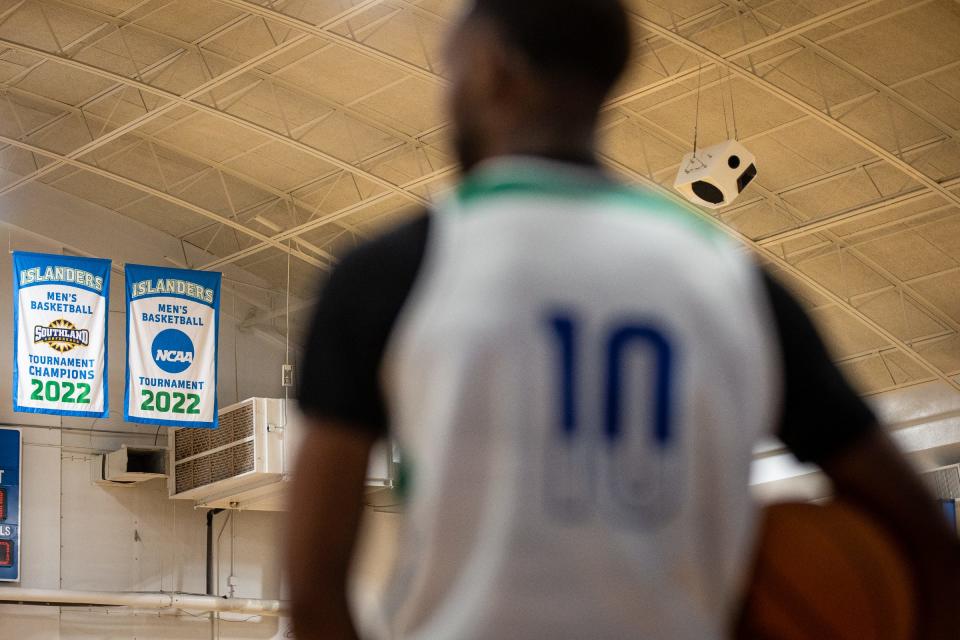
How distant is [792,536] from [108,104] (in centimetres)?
1950

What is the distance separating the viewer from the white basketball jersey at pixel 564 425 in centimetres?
132

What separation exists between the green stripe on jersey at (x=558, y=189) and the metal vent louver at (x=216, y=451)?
19.5 meters

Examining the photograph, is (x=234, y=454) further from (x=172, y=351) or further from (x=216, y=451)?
(x=172, y=351)

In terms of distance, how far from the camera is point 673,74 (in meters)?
17.3

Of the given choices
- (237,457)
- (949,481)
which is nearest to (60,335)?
(237,457)

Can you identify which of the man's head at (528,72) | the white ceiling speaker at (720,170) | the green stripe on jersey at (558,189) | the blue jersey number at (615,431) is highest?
the white ceiling speaker at (720,170)

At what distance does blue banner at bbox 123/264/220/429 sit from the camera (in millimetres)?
18031

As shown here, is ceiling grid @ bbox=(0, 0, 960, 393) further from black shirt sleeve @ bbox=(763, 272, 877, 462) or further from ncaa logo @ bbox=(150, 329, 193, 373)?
black shirt sleeve @ bbox=(763, 272, 877, 462)

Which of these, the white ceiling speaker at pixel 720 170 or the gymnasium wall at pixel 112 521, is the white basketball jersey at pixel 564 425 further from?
the gymnasium wall at pixel 112 521

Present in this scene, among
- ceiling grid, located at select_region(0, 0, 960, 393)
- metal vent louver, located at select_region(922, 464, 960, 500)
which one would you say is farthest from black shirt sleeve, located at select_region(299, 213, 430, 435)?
metal vent louver, located at select_region(922, 464, 960, 500)

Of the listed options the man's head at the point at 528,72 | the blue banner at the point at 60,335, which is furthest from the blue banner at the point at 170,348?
the man's head at the point at 528,72

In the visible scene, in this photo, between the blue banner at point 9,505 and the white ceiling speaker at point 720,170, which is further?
the blue banner at point 9,505

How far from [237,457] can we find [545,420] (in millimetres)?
20045

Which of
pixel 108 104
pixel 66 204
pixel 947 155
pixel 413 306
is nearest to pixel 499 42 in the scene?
pixel 413 306
